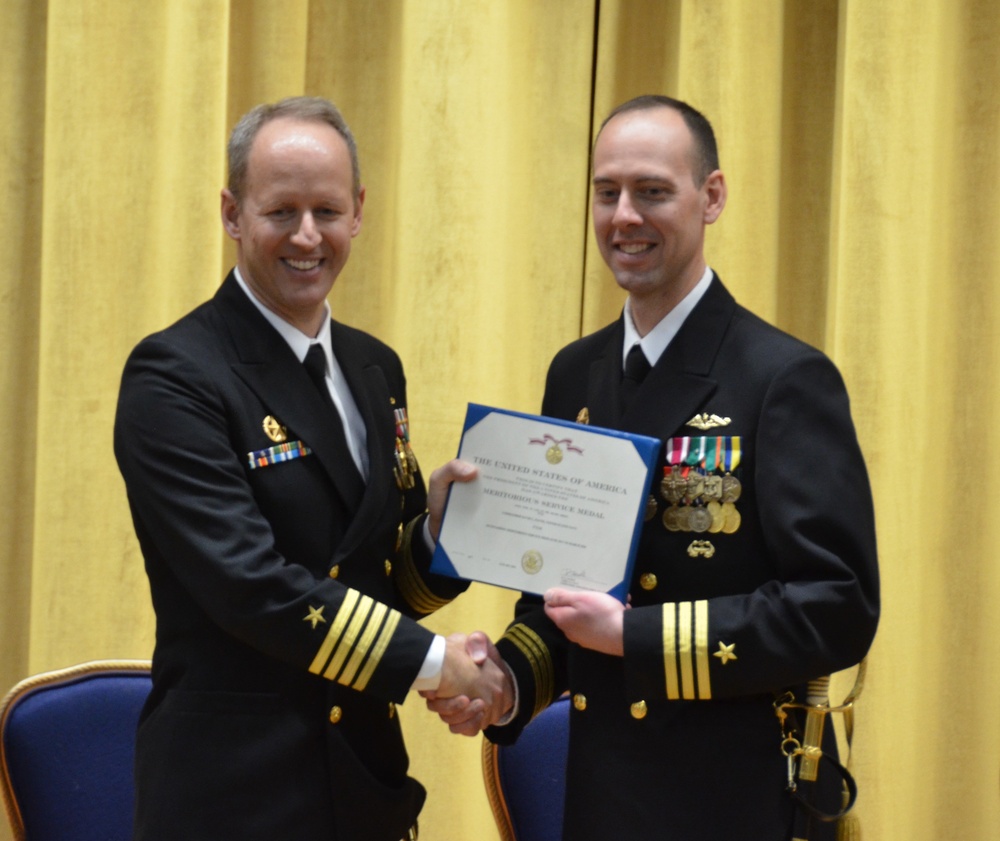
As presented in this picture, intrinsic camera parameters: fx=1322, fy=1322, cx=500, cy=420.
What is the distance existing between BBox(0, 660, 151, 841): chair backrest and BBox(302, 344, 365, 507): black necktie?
2.38 feet

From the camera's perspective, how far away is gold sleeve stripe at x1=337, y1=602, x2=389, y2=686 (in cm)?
191

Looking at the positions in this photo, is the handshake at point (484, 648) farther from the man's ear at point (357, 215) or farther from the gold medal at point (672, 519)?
the man's ear at point (357, 215)

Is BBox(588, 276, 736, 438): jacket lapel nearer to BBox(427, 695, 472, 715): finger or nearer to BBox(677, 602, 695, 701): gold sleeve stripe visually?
BBox(677, 602, 695, 701): gold sleeve stripe

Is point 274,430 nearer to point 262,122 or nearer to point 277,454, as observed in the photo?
point 277,454

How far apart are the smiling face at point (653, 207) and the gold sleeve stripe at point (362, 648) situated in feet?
2.04

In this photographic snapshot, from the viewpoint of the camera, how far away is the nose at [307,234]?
2.01m

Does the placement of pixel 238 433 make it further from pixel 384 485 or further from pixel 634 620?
pixel 634 620

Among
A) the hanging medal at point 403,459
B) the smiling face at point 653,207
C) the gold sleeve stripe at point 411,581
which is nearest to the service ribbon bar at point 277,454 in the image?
the hanging medal at point 403,459

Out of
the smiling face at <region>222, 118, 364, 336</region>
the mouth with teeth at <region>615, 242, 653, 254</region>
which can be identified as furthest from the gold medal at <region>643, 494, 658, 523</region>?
the smiling face at <region>222, 118, 364, 336</region>

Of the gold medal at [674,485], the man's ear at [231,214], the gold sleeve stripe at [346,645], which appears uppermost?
the man's ear at [231,214]

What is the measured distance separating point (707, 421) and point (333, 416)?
1.90 ft

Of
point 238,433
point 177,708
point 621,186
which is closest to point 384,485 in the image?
point 238,433

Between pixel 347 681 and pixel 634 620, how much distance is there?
0.43 m

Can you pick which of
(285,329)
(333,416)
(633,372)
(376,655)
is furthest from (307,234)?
(376,655)
